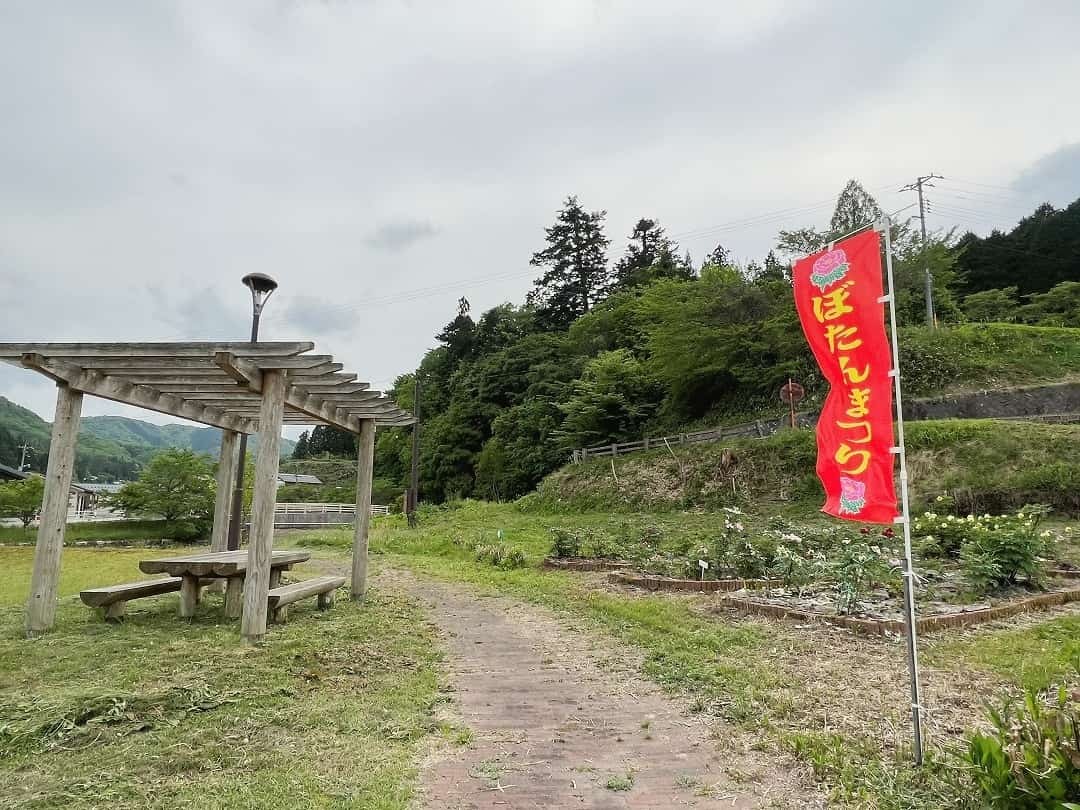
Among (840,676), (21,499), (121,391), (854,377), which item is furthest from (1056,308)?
(21,499)

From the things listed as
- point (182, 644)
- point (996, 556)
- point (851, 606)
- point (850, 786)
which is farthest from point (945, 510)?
Answer: point (182, 644)

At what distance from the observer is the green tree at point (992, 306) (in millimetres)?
28266

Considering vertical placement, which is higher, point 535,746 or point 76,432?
point 76,432

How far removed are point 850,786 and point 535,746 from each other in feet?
4.92

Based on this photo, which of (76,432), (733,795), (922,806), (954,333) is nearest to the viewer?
(922,806)

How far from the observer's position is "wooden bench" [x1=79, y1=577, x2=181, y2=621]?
19.0 ft

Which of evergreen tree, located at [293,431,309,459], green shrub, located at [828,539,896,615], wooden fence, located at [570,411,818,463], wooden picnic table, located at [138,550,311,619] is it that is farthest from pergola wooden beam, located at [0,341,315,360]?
evergreen tree, located at [293,431,309,459]

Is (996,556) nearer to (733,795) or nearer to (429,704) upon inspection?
(733,795)

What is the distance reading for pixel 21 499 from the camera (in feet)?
89.4

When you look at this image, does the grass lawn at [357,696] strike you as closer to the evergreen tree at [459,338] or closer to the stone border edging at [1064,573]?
the stone border edging at [1064,573]

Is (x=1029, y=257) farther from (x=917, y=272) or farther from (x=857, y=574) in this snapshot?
(x=857, y=574)

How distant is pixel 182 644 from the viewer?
17.0 ft

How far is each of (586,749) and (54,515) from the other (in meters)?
5.78

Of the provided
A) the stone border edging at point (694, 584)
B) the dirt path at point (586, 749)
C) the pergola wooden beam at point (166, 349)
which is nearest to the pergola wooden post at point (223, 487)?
the pergola wooden beam at point (166, 349)
